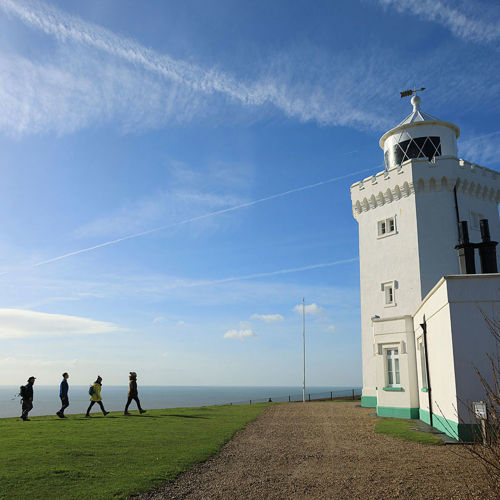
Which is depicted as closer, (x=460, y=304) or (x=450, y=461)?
(x=450, y=461)

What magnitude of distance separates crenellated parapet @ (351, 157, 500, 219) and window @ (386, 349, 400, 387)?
858 centimetres

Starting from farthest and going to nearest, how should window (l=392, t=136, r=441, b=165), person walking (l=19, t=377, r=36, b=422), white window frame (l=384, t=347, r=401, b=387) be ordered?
window (l=392, t=136, r=441, b=165) → white window frame (l=384, t=347, r=401, b=387) → person walking (l=19, t=377, r=36, b=422)

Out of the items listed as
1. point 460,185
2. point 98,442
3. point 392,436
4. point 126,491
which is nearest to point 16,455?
point 98,442

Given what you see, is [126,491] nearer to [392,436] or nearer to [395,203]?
[392,436]

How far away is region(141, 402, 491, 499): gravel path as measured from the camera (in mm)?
7594

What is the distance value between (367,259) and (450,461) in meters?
16.7

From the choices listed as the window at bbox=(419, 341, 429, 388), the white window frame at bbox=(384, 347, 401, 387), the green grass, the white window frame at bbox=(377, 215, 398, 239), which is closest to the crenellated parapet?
the white window frame at bbox=(377, 215, 398, 239)

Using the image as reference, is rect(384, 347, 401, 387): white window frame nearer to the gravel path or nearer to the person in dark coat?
the gravel path

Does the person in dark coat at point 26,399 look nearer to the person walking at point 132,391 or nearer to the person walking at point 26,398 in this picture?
the person walking at point 26,398

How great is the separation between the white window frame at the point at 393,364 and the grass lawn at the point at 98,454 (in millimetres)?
8501

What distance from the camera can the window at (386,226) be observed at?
24786 millimetres

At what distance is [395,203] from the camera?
24.8m

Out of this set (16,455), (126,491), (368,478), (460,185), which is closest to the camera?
(126,491)

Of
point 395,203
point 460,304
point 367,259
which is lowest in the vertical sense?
point 460,304
